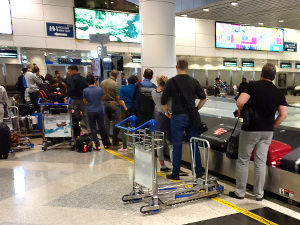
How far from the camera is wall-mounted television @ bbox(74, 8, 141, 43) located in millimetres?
12719

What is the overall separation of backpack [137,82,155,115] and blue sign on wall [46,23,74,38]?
8.55 meters

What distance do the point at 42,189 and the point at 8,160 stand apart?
2.05m

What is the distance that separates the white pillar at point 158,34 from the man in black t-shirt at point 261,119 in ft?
13.0

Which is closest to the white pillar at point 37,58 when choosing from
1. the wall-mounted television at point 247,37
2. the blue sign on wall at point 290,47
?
the wall-mounted television at point 247,37

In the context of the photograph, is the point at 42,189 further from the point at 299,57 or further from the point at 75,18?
the point at 299,57

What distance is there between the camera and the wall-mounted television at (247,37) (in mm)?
15298

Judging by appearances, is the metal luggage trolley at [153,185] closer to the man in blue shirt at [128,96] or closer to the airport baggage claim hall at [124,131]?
the airport baggage claim hall at [124,131]

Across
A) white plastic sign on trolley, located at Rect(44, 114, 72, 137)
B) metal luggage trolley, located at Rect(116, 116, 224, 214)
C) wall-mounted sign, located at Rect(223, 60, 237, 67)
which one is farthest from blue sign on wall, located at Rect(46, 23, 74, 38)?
metal luggage trolley, located at Rect(116, 116, 224, 214)

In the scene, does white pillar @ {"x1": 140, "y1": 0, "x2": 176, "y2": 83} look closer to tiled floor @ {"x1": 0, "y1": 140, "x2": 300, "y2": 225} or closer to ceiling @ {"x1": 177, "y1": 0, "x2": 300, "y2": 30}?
tiled floor @ {"x1": 0, "y1": 140, "x2": 300, "y2": 225}

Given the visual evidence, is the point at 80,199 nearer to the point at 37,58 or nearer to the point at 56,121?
the point at 56,121

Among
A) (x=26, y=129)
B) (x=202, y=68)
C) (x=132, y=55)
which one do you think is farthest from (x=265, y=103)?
(x=202, y=68)

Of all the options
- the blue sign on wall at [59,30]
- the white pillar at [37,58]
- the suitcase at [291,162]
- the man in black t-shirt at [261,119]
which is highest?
the blue sign on wall at [59,30]

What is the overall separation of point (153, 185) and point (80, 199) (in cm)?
115

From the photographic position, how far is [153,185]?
3.26 meters
